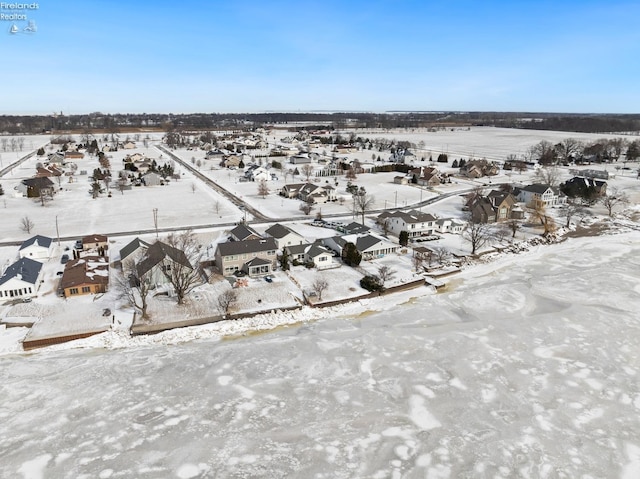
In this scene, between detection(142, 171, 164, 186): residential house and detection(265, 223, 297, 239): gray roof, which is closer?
detection(265, 223, 297, 239): gray roof

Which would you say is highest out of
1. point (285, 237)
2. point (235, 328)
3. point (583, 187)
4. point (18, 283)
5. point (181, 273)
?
point (583, 187)

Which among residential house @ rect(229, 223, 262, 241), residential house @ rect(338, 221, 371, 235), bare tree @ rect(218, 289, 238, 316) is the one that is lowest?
bare tree @ rect(218, 289, 238, 316)

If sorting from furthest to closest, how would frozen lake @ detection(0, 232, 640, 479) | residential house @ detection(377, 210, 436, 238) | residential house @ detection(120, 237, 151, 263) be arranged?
residential house @ detection(377, 210, 436, 238), residential house @ detection(120, 237, 151, 263), frozen lake @ detection(0, 232, 640, 479)

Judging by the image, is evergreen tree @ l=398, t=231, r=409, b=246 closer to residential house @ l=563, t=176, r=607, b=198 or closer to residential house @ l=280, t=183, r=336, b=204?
residential house @ l=280, t=183, r=336, b=204

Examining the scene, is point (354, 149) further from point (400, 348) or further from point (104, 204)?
point (400, 348)

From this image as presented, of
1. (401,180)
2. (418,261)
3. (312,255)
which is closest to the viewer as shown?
(312,255)

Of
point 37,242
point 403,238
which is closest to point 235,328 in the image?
point 403,238

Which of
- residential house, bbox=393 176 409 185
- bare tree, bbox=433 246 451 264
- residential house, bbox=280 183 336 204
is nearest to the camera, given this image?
bare tree, bbox=433 246 451 264

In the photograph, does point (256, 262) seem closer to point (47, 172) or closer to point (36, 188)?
point (36, 188)

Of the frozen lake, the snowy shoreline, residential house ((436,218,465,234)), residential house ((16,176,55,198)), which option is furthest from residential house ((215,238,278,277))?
residential house ((16,176,55,198))
